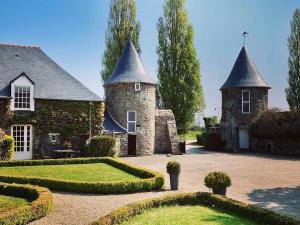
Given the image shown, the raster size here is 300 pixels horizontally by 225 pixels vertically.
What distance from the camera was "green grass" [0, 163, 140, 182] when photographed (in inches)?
600

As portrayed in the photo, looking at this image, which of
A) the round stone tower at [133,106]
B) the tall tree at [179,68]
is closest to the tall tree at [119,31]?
the tall tree at [179,68]

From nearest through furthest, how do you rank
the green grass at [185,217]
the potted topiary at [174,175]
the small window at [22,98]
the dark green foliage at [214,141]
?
the green grass at [185,217] < the potted topiary at [174,175] < the small window at [22,98] < the dark green foliage at [214,141]

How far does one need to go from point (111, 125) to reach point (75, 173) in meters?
11.0

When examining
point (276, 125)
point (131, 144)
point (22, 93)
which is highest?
point (22, 93)

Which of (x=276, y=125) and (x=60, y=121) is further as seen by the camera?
(x=276, y=125)

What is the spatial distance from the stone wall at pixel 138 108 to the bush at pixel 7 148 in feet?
29.3

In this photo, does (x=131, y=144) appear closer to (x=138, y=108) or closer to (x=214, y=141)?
(x=138, y=108)

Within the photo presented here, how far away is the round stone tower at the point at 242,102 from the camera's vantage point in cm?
3200

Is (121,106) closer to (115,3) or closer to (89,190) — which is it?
(89,190)

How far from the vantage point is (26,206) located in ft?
30.9

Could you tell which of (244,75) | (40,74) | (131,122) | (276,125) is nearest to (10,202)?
(40,74)

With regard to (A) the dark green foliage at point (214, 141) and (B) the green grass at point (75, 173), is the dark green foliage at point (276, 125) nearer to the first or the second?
(A) the dark green foliage at point (214, 141)

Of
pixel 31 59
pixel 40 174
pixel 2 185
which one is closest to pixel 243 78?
pixel 31 59

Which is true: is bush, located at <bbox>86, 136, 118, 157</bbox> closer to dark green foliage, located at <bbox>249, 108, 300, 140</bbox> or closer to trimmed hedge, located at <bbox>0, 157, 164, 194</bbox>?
trimmed hedge, located at <bbox>0, 157, 164, 194</bbox>
